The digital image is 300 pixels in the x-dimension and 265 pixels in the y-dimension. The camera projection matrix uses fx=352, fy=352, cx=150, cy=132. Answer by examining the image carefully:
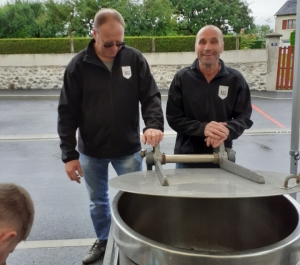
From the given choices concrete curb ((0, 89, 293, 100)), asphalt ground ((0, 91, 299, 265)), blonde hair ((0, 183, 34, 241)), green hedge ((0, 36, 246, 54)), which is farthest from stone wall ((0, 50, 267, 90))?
blonde hair ((0, 183, 34, 241))

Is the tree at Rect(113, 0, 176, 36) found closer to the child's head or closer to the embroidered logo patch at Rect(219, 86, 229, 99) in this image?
the embroidered logo patch at Rect(219, 86, 229, 99)

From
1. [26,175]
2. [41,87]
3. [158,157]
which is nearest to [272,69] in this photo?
[41,87]

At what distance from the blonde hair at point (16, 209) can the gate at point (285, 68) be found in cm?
1102

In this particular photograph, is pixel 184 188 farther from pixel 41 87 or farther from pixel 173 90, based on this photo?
pixel 41 87

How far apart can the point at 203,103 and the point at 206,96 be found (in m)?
0.04

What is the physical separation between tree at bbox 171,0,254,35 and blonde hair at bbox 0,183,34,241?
15600mm

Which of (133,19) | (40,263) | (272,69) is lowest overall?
(40,263)

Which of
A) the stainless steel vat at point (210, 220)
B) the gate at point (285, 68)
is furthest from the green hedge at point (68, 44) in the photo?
the stainless steel vat at point (210, 220)

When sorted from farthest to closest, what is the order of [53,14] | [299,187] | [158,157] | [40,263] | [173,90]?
[53,14], [40,263], [173,90], [158,157], [299,187]

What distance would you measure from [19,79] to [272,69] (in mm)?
8605

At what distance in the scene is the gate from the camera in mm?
10922

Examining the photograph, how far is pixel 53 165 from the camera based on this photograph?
4.70 meters

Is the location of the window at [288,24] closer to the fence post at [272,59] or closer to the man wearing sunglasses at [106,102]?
the fence post at [272,59]

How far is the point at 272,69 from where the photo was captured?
11.4m
